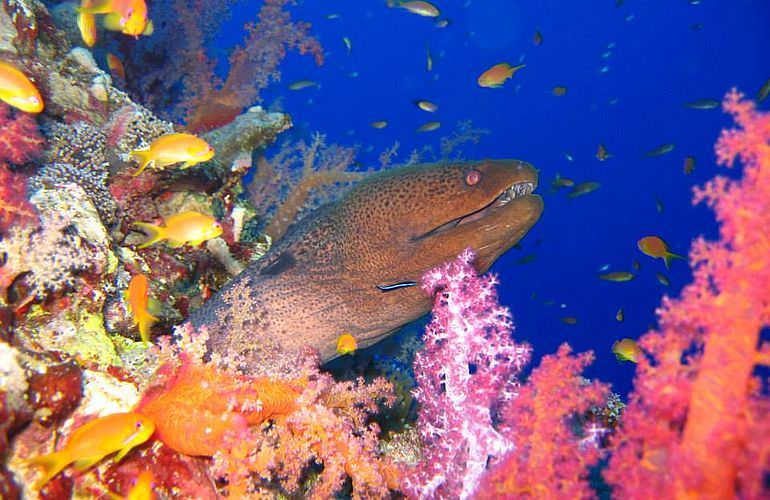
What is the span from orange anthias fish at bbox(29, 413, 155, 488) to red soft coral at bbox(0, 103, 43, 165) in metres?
1.87

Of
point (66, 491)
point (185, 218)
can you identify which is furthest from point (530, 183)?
point (66, 491)

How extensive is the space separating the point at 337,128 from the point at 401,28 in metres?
23.7

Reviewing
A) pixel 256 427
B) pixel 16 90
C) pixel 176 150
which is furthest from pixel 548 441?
pixel 16 90

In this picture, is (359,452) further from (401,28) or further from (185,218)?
(401,28)

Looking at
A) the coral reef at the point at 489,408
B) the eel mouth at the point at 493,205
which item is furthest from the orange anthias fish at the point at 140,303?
the eel mouth at the point at 493,205

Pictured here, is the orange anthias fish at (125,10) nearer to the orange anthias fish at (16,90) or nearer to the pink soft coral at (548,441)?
the orange anthias fish at (16,90)

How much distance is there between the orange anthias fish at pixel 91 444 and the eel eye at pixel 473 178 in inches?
110

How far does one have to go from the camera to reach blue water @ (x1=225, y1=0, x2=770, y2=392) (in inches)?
2480

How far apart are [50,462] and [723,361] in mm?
2645

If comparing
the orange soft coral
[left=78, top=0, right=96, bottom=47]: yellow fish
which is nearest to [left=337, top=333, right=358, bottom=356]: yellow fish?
→ the orange soft coral

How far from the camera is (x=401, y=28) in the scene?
281ft

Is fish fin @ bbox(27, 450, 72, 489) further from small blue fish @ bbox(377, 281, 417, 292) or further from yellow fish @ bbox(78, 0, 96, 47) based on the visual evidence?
yellow fish @ bbox(78, 0, 96, 47)

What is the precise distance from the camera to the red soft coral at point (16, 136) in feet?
9.23

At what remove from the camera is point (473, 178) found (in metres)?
3.71
